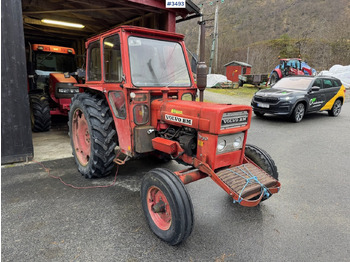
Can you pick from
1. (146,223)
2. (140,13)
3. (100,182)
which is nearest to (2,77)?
(100,182)

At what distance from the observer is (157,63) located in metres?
3.19

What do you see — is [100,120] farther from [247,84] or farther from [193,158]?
[247,84]

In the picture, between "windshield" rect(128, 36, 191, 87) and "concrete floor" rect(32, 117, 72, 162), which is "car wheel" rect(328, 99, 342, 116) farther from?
"concrete floor" rect(32, 117, 72, 162)

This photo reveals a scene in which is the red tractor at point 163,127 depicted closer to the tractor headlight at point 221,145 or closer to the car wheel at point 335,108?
the tractor headlight at point 221,145

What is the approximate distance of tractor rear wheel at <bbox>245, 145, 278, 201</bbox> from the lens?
287 centimetres

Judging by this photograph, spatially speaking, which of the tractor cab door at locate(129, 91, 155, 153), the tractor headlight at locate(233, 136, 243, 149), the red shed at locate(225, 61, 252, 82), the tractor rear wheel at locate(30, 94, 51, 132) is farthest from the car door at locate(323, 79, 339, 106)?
the red shed at locate(225, 61, 252, 82)

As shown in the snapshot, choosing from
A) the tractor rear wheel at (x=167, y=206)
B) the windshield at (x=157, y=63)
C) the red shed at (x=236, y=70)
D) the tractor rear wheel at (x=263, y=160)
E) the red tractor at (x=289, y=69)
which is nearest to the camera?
the tractor rear wheel at (x=167, y=206)

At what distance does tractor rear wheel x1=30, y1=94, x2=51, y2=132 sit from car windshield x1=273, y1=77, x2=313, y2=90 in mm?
7763

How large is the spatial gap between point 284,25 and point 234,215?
49.0m

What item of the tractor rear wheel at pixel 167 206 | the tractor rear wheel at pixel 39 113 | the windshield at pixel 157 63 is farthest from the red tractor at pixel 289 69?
the tractor rear wheel at pixel 167 206

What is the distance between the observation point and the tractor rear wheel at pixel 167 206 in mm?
Result: 2092

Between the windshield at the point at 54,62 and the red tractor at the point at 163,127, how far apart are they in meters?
4.82


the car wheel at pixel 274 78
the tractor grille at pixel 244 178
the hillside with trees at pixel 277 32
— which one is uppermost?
the hillside with trees at pixel 277 32

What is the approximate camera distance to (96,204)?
2.95m
